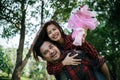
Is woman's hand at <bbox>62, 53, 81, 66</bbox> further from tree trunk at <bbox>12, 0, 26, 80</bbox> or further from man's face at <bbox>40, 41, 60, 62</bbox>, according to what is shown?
tree trunk at <bbox>12, 0, 26, 80</bbox>

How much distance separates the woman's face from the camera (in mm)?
3850

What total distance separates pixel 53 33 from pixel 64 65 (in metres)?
0.43

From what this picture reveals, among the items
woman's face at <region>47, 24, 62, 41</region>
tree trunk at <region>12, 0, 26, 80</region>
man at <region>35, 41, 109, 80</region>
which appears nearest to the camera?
man at <region>35, 41, 109, 80</region>

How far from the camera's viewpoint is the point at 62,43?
3.94 m

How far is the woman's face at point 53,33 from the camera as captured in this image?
3850mm

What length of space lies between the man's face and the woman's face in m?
0.12

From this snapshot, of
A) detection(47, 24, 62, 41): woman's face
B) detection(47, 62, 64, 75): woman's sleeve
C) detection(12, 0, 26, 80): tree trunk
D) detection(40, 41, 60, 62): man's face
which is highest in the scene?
detection(47, 24, 62, 41): woman's face

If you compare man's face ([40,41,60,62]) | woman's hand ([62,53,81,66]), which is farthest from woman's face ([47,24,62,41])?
woman's hand ([62,53,81,66])

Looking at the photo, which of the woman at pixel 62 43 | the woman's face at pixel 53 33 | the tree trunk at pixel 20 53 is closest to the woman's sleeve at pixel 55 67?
the woman at pixel 62 43

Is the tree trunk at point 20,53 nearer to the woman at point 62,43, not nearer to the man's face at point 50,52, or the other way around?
the woman at point 62,43

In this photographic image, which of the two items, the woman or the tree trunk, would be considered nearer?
the woman

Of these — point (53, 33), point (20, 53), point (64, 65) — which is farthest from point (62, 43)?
point (20, 53)

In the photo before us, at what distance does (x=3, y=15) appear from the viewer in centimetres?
2300

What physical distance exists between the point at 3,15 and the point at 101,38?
56.9 feet
